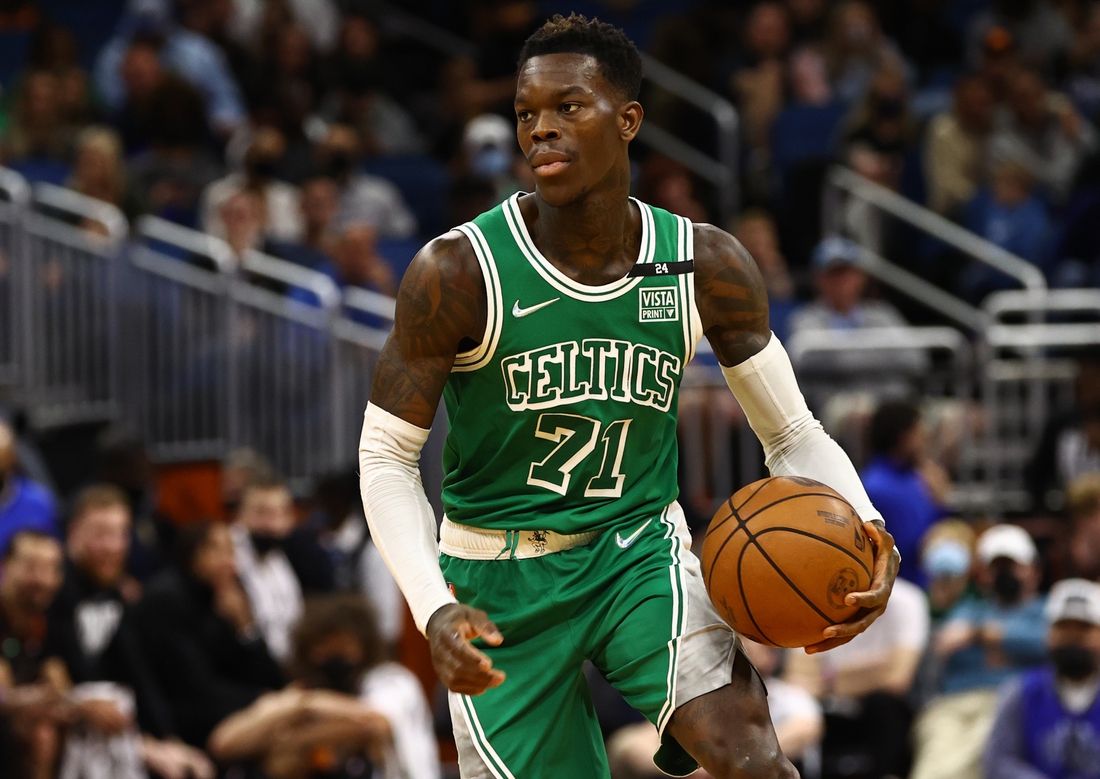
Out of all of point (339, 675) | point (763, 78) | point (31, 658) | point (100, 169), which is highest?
point (763, 78)

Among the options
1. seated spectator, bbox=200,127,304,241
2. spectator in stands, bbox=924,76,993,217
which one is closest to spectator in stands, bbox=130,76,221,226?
seated spectator, bbox=200,127,304,241

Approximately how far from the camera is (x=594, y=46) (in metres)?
4.23

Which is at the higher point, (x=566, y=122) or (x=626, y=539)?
(x=566, y=122)

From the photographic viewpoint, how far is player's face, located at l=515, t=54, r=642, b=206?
4.16 m

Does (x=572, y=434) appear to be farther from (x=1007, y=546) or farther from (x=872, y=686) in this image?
(x=1007, y=546)

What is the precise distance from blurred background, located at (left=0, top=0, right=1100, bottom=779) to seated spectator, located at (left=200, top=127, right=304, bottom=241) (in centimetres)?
4

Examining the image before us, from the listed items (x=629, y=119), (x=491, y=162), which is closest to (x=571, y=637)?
(x=629, y=119)

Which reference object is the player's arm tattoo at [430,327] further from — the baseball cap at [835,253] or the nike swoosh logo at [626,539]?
the baseball cap at [835,253]

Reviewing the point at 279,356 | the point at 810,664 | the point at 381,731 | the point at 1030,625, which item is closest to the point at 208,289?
the point at 279,356

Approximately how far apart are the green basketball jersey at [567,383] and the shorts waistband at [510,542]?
2 cm

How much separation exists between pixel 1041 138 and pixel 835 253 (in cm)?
302

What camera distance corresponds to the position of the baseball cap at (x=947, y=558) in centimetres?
923

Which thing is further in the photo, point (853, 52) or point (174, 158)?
point (853, 52)

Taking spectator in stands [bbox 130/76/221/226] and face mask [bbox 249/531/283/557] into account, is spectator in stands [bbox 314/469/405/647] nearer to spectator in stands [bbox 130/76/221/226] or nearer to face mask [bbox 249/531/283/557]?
face mask [bbox 249/531/283/557]
